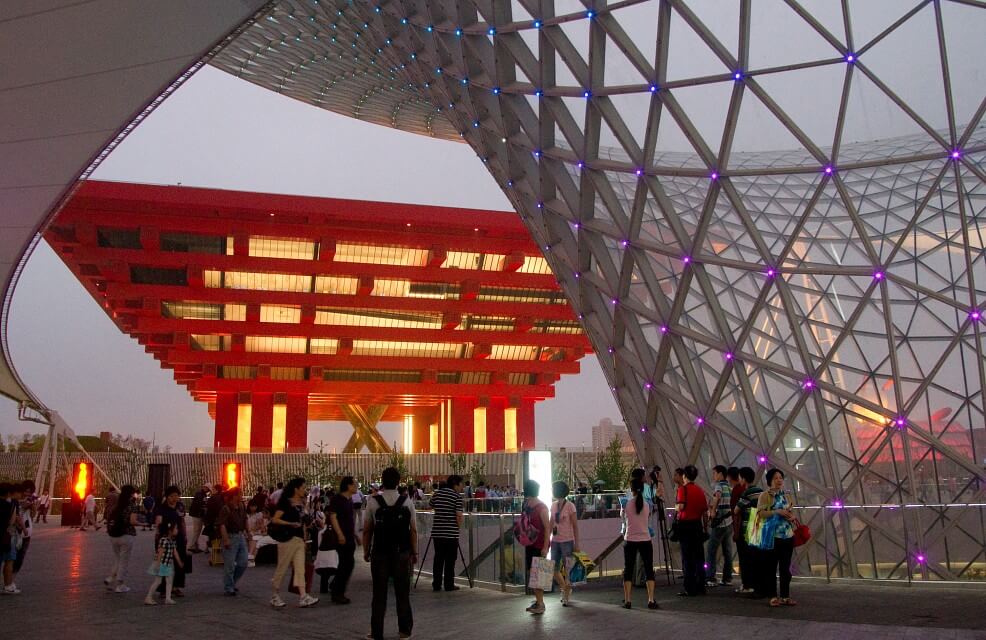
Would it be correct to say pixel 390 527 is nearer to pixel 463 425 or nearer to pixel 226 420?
pixel 226 420

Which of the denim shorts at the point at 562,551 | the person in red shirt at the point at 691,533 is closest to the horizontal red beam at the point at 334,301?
the person in red shirt at the point at 691,533

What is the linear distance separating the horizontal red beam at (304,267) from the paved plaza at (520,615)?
59066 mm

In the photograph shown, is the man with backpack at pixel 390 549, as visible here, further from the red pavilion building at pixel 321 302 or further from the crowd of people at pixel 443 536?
the red pavilion building at pixel 321 302

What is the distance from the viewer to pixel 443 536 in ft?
51.9

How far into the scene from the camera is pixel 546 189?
2120 centimetres

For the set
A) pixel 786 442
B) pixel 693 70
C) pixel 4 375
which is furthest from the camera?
pixel 4 375

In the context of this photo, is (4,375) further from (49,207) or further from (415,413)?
(415,413)

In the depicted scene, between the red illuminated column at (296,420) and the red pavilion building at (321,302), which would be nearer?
the red pavilion building at (321,302)

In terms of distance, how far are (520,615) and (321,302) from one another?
66.5m

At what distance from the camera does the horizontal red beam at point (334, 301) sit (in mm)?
73125

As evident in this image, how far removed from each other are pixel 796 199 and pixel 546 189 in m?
5.67

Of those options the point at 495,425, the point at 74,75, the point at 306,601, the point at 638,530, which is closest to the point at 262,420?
the point at 495,425

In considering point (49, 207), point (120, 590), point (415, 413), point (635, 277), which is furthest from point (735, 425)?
point (415, 413)

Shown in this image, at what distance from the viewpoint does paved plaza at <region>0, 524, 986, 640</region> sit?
1004 cm
